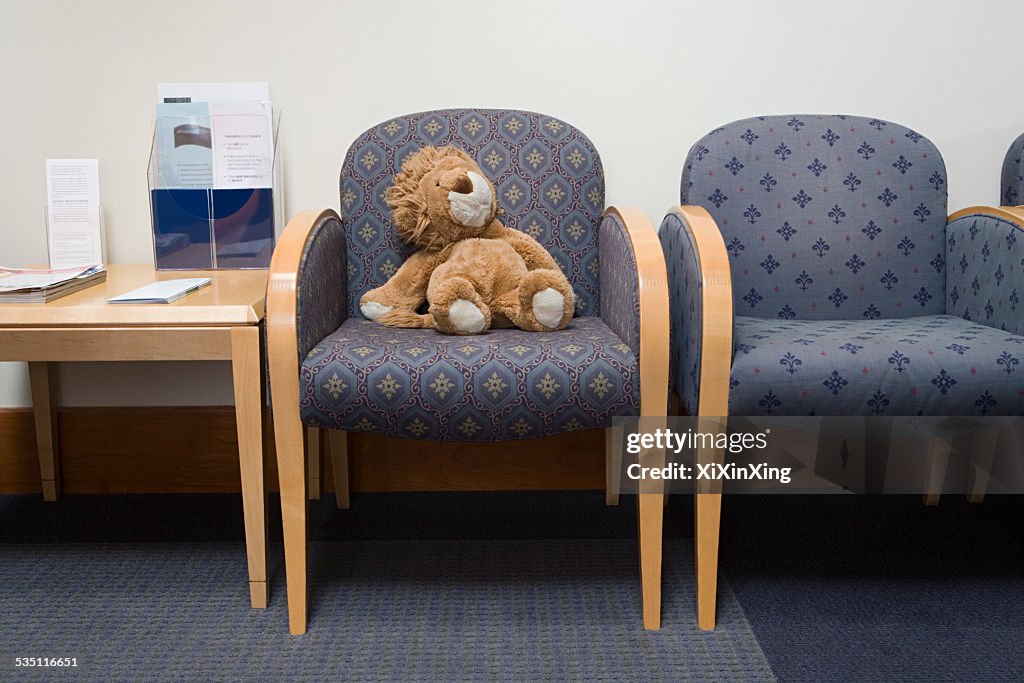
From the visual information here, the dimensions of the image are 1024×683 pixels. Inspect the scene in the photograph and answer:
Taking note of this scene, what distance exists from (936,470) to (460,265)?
3.98 feet

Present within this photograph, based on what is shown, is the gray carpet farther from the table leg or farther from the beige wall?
the beige wall

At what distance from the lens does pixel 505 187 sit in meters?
1.76

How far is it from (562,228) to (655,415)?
0.58 meters

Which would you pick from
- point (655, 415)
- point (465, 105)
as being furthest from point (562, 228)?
point (655, 415)

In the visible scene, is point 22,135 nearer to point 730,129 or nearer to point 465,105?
point 465,105

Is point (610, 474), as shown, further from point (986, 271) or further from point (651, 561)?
point (986, 271)

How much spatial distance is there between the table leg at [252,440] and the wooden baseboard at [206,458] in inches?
22.6

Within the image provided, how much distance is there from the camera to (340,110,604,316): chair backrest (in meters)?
1.75

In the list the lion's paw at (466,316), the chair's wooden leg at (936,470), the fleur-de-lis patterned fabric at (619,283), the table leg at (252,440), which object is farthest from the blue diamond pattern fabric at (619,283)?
the chair's wooden leg at (936,470)

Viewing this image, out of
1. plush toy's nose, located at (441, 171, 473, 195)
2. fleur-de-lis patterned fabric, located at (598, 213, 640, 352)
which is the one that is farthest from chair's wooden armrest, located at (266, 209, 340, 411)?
fleur-de-lis patterned fabric, located at (598, 213, 640, 352)

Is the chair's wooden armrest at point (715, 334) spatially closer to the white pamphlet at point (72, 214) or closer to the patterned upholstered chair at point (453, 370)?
the patterned upholstered chair at point (453, 370)

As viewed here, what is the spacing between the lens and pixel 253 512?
142 cm

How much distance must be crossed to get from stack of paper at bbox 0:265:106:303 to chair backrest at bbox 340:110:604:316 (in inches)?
19.5

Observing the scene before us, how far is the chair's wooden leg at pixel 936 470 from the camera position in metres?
1.92
